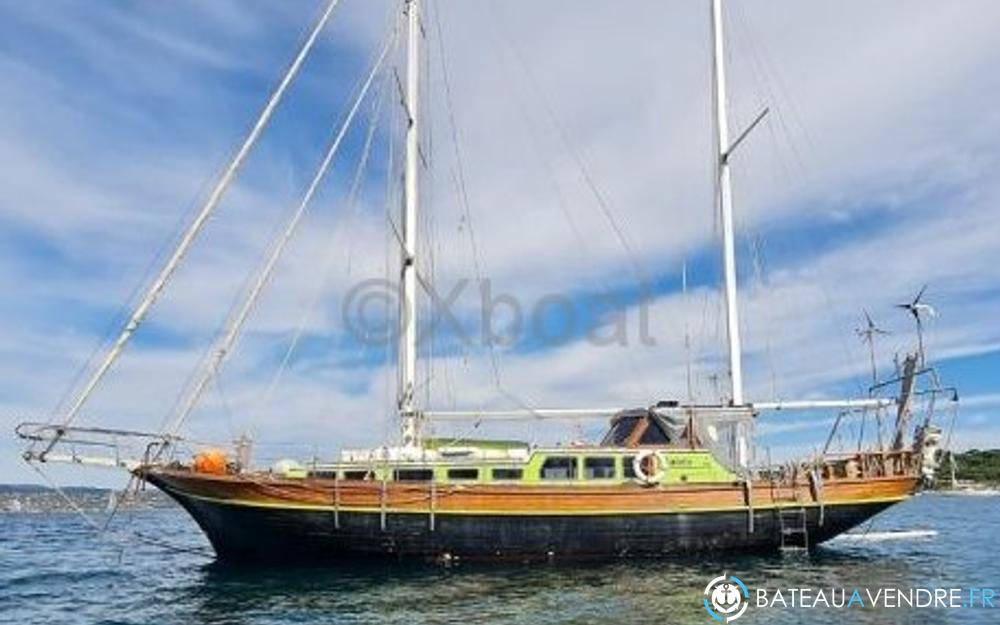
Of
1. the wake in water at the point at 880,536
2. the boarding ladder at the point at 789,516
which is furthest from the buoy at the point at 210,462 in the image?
the wake in water at the point at 880,536

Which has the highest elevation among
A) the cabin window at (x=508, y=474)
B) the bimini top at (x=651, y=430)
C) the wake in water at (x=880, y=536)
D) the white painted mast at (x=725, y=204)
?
the white painted mast at (x=725, y=204)

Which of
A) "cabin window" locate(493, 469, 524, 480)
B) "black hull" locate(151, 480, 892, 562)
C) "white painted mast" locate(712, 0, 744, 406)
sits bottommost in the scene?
"black hull" locate(151, 480, 892, 562)

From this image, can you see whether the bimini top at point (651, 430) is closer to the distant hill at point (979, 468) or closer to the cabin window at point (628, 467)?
the cabin window at point (628, 467)

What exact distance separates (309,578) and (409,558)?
355cm

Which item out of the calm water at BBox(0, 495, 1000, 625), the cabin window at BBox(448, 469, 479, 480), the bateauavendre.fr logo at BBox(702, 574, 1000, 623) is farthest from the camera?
the cabin window at BBox(448, 469, 479, 480)

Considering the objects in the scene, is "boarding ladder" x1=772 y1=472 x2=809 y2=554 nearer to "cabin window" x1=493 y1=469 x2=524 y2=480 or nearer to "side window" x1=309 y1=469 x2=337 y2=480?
"cabin window" x1=493 y1=469 x2=524 y2=480

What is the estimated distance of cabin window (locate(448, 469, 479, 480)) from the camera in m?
29.4

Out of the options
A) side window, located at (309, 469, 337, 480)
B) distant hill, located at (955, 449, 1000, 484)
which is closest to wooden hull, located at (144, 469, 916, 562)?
side window, located at (309, 469, 337, 480)

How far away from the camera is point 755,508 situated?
31.1 m

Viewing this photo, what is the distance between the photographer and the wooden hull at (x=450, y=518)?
2797 cm

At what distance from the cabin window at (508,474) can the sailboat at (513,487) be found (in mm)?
33

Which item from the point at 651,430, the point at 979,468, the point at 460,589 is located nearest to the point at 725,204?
the point at 651,430

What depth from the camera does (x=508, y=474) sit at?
29.7 metres

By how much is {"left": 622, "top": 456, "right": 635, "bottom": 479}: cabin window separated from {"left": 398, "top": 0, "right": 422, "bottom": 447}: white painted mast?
7.08m
